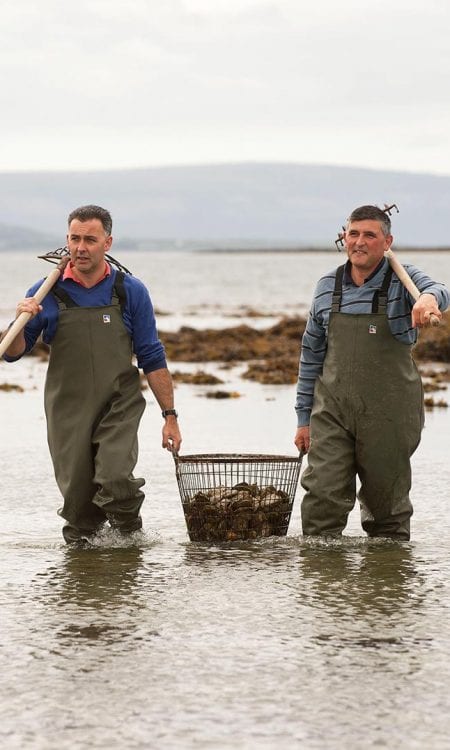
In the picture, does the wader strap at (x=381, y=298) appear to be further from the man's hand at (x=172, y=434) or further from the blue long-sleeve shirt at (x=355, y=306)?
the man's hand at (x=172, y=434)

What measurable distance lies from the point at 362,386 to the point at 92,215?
1.71 meters

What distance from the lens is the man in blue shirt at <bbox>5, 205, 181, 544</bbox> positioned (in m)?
7.14

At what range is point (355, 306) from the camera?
23.5ft

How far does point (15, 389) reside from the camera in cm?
1767

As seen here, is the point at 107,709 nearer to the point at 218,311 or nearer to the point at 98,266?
the point at 98,266

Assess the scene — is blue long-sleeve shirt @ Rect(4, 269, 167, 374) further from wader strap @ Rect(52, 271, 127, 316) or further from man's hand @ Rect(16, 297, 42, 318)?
man's hand @ Rect(16, 297, 42, 318)

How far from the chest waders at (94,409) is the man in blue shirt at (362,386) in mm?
992

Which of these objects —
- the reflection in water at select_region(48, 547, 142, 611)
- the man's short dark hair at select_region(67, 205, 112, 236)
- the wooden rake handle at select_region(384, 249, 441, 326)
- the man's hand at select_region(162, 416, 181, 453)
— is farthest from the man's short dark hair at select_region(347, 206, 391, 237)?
the reflection in water at select_region(48, 547, 142, 611)

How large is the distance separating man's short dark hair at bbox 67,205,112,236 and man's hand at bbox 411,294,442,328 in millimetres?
1727

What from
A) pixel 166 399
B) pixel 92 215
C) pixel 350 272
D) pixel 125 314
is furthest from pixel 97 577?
pixel 350 272

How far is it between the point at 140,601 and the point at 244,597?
472 mm

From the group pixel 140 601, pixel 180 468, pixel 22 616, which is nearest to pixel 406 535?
pixel 180 468

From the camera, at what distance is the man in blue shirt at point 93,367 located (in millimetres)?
7145

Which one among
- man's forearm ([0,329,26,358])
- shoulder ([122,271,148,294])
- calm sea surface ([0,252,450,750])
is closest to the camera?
calm sea surface ([0,252,450,750])
